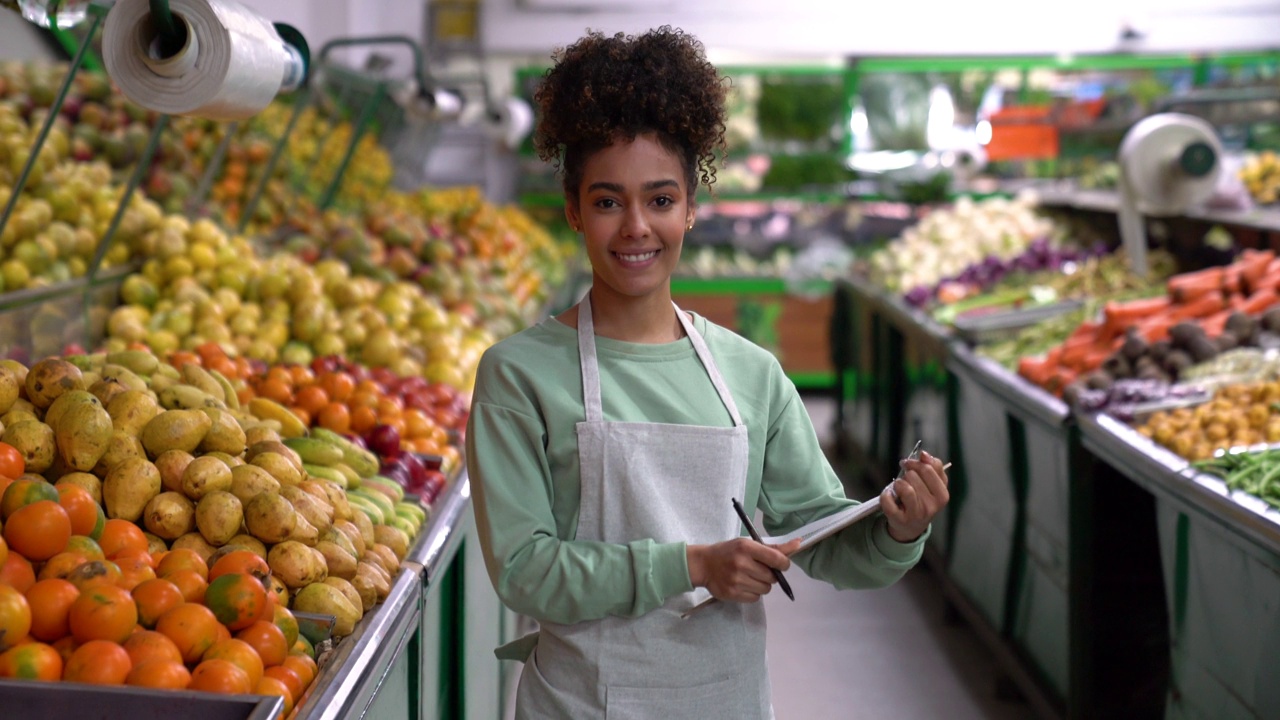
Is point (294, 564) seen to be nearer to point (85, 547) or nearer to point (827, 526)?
point (85, 547)

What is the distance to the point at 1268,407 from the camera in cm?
351

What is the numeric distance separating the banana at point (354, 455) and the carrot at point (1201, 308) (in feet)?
10.4

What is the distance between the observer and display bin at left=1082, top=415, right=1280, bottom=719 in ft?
8.81

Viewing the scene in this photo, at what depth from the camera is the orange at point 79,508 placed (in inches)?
78.2

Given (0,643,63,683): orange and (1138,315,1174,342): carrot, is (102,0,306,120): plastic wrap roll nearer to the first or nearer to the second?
(0,643,63,683): orange

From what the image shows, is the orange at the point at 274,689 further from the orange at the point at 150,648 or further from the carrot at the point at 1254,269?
the carrot at the point at 1254,269

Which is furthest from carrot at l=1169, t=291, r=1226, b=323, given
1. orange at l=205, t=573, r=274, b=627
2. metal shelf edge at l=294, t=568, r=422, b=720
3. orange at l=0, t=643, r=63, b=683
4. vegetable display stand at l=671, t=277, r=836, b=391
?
vegetable display stand at l=671, t=277, r=836, b=391

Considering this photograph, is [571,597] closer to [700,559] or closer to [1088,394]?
[700,559]

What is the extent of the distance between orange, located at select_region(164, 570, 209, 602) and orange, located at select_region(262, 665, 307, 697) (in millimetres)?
185

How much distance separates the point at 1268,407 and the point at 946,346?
215cm

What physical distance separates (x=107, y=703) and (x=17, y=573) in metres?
0.34

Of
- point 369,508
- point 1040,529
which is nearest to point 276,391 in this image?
point 369,508

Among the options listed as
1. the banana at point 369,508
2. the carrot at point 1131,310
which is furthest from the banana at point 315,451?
the carrot at point 1131,310

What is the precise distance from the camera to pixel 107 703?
5.13 ft
